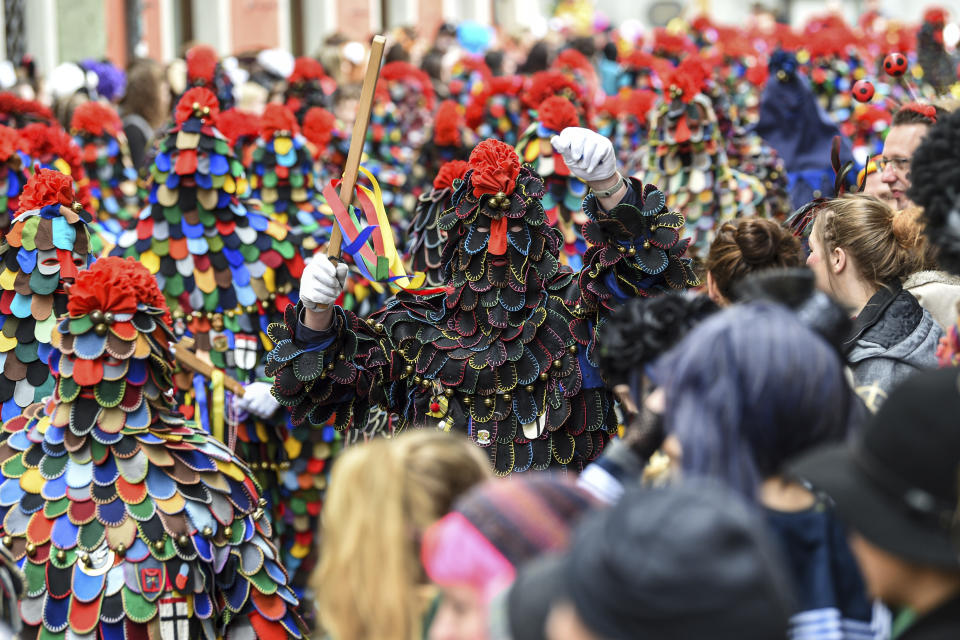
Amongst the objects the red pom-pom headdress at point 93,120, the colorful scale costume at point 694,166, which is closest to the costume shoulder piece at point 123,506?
the colorful scale costume at point 694,166

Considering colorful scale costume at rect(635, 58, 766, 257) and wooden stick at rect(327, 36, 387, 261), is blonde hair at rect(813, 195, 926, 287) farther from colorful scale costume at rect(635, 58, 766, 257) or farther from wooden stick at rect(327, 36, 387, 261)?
colorful scale costume at rect(635, 58, 766, 257)

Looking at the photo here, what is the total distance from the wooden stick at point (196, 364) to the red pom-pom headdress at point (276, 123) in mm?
1364

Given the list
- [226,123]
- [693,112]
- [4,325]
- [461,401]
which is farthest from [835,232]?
[226,123]

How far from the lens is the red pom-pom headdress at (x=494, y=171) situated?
343 cm

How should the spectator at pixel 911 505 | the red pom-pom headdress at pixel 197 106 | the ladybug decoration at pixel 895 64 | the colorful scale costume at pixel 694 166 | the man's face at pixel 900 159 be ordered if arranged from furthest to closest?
the colorful scale costume at pixel 694 166, the ladybug decoration at pixel 895 64, the red pom-pom headdress at pixel 197 106, the man's face at pixel 900 159, the spectator at pixel 911 505

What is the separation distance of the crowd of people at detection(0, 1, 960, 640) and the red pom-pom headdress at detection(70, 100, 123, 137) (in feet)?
0.04

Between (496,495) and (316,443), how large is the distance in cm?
309

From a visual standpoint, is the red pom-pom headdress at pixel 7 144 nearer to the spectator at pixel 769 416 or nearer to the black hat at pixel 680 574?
the spectator at pixel 769 416

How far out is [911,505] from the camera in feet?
6.09

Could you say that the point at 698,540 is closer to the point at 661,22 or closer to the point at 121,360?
the point at 121,360

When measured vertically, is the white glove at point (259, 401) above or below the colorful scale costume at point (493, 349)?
below

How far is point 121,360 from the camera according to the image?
3180 millimetres

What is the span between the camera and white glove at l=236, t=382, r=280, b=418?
4.59 meters

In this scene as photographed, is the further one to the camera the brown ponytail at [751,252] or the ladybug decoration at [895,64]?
the ladybug decoration at [895,64]
